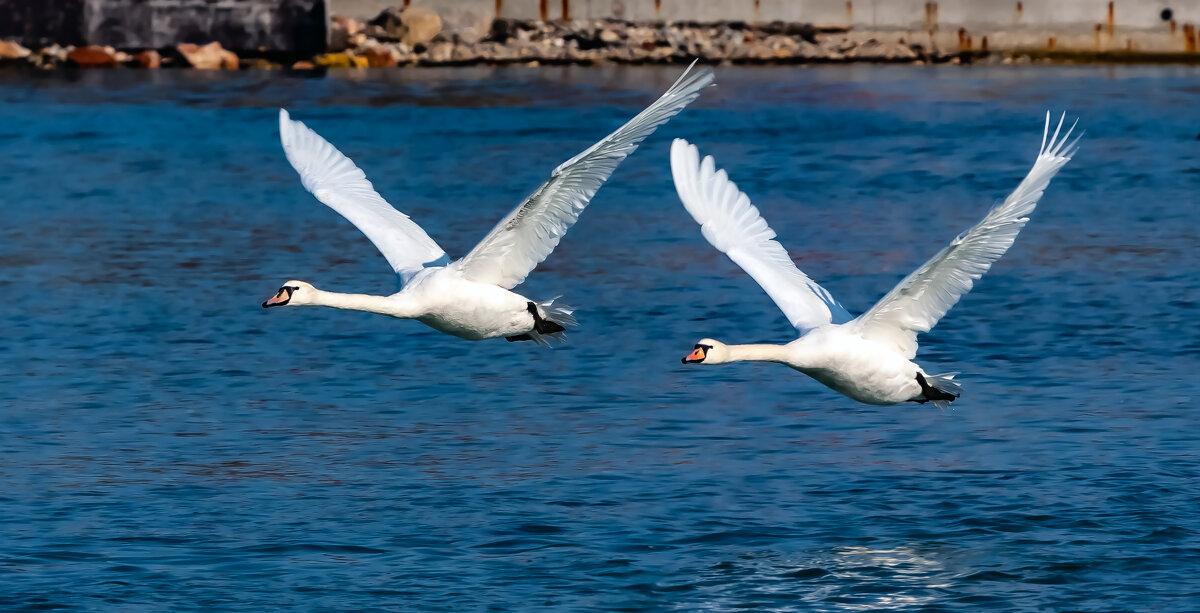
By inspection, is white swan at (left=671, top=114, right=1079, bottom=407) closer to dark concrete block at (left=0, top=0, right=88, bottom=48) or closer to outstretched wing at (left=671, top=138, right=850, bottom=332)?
outstretched wing at (left=671, top=138, right=850, bottom=332)

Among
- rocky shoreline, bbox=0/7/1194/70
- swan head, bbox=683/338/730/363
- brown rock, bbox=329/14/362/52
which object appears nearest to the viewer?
swan head, bbox=683/338/730/363

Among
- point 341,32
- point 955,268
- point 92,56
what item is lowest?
point 955,268

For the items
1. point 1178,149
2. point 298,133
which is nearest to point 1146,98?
point 1178,149

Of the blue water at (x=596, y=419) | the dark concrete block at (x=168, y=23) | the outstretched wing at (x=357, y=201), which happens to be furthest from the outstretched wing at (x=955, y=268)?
the dark concrete block at (x=168, y=23)

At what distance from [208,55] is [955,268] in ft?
172

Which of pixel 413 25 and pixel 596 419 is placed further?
pixel 413 25

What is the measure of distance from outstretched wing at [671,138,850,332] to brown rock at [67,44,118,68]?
51349 millimetres

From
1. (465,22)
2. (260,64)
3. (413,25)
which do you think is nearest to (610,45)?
(465,22)

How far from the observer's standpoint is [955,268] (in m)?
14.2

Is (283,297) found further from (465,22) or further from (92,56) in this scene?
(465,22)

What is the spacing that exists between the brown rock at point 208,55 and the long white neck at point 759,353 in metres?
51.8

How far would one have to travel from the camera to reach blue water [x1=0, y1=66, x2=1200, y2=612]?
1380cm

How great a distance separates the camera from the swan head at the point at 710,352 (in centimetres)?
1390

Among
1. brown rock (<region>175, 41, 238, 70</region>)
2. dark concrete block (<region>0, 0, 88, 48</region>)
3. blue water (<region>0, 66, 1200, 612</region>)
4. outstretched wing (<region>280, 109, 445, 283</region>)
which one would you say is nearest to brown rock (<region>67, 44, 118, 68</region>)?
dark concrete block (<region>0, 0, 88, 48</region>)
